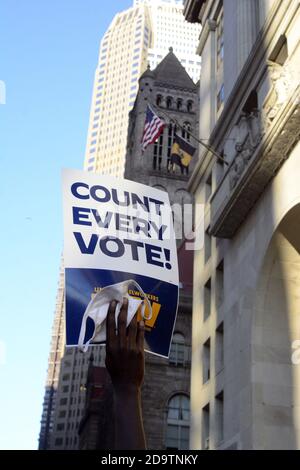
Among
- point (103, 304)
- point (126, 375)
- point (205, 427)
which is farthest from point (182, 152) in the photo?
point (126, 375)

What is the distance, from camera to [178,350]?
62.1 m

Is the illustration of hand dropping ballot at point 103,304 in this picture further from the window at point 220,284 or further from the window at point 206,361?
the window at point 206,361

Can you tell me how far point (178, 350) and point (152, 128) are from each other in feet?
108

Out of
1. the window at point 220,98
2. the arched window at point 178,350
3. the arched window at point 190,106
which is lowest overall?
the arched window at point 178,350

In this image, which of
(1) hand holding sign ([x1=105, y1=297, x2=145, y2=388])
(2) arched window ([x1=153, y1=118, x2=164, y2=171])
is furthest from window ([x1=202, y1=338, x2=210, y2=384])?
(2) arched window ([x1=153, y1=118, x2=164, y2=171])

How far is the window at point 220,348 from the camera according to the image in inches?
1175

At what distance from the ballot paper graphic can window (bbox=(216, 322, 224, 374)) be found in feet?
59.5

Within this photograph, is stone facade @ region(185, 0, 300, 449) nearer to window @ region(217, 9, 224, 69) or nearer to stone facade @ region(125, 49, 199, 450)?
window @ region(217, 9, 224, 69)

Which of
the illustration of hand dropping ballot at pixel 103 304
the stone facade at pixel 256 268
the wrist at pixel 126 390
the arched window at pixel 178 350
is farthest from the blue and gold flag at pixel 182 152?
the wrist at pixel 126 390

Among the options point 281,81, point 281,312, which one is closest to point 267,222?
point 281,312

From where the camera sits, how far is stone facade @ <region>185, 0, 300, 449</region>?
81.5ft

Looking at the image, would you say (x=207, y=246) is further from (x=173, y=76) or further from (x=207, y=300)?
(x=173, y=76)

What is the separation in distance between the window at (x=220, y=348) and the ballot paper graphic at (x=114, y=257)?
1814 cm

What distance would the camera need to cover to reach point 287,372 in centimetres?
2578
